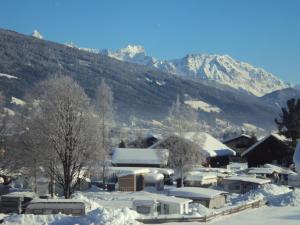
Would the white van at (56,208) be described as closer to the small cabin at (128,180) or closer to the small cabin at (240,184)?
the small cabin at (128,180)

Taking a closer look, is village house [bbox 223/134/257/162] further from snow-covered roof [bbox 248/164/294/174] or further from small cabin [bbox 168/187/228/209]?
small cabin [bbox 168/187/228/209]

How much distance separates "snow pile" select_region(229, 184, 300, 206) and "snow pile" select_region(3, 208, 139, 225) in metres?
15.9

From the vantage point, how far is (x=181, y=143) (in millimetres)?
57250

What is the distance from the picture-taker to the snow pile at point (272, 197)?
42.4m

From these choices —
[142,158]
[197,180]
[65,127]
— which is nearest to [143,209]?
[65,127]

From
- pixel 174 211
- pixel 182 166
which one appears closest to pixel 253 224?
pixel 174 211

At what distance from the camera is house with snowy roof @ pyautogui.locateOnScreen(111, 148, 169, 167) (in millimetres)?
62062

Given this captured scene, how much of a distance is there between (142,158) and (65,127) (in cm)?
2608

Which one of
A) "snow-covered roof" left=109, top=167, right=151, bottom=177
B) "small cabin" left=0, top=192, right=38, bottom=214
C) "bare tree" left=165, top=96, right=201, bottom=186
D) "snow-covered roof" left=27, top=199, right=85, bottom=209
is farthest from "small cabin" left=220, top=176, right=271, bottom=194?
"snow-covered roof" left=27, top=199, right=85, bottom=209

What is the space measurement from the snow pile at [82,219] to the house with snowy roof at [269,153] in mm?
49297

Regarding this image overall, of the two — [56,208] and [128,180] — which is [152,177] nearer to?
[128,180]

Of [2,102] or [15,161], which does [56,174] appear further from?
[2,102]

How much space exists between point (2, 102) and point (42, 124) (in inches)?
326

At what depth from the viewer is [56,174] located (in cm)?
3916
